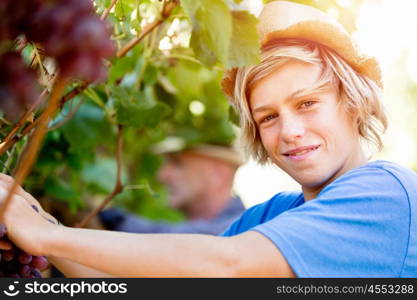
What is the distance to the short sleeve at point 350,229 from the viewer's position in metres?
1.41

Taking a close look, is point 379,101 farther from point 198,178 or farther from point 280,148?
point 198,178

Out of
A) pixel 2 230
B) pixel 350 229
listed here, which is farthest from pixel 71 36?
pixel 350 229

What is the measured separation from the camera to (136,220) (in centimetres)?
410

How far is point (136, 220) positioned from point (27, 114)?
277 centimetres

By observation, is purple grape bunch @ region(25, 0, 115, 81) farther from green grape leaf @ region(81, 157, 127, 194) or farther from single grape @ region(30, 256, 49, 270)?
green grape leaf @ region(81, 157, 127, 194)

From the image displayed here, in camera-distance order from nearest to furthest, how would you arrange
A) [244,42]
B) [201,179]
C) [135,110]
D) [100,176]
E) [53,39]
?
[53,39] < [244,42] < [135,110] < [100,176] < [201,179]

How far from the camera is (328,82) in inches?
73.4

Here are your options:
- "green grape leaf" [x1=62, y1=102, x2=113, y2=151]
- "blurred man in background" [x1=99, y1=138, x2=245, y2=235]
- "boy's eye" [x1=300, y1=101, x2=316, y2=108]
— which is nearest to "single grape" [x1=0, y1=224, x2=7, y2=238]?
"boy's eye" [x1=300, y1=101, x2=316, y2=108]

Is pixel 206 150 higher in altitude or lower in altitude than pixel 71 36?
lower

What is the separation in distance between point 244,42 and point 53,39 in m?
0.79

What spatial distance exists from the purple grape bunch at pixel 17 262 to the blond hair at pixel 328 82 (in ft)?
2.52

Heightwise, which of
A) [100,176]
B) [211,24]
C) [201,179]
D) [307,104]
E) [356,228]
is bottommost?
[201,179]

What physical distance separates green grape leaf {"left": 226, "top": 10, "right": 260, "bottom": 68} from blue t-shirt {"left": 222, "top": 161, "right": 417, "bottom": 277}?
375 millimetres

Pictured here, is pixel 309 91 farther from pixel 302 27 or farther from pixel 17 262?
pixel 17 262
